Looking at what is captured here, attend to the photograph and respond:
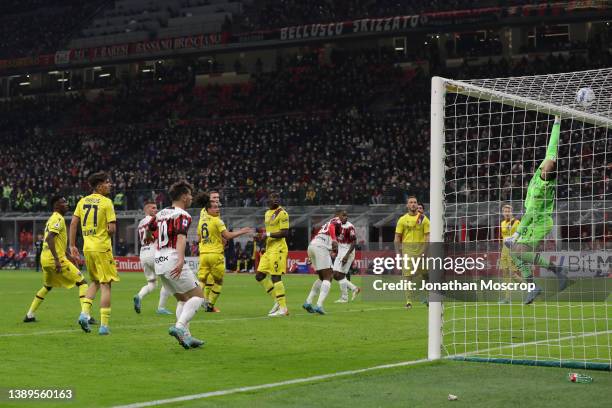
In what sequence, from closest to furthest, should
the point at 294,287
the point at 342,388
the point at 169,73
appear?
the point at 342,388, the point at 294,287, the point at 169,73

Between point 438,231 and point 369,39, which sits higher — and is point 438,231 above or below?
below

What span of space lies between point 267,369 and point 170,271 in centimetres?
218

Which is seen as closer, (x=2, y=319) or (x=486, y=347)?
(x=486, y=347)

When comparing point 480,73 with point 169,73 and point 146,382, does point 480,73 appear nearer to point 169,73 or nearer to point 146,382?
point 169,73

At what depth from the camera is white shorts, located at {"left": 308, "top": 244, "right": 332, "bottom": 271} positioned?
1808 centimetres

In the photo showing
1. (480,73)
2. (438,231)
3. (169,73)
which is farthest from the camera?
(169,73)

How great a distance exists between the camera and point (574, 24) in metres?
48.5

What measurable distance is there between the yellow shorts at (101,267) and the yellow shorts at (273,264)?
3.61 m

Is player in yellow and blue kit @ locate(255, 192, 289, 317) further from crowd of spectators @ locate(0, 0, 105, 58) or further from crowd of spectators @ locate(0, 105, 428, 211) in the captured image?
crowd of spectators @ locate(0, 0, 105, 58)

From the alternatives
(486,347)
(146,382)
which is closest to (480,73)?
(486,347)

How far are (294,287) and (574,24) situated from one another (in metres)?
27.8

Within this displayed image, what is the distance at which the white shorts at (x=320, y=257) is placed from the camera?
712 inches

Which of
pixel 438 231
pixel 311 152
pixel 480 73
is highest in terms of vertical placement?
pixel 480 73

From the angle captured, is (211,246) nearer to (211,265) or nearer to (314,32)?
(211,265)
